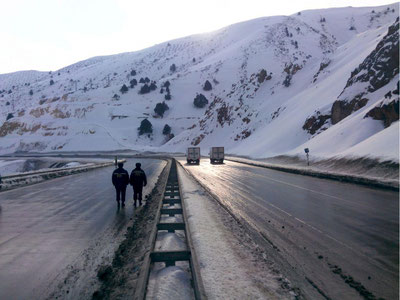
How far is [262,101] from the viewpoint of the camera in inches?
3469

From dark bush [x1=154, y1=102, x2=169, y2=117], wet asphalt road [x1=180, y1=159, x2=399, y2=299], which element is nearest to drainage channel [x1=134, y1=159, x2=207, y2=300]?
wet asphalt road [x1=180, y1=159, x2=399, y2=299]

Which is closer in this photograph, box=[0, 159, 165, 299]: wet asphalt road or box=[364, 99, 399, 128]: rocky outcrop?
box=[0, 159, 165, 299]: wet asphalt road

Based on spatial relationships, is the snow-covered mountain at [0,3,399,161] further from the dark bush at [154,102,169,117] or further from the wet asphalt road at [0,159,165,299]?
the wet asphalt road at [0,159,165,299]

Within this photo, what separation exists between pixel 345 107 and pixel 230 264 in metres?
45.0

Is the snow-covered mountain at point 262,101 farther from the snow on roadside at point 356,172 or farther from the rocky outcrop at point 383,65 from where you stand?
the snow on roadside at point 356,172

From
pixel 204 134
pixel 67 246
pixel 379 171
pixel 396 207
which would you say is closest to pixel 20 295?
pixel 67 246

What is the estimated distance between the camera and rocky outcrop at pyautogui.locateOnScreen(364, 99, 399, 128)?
105 ft

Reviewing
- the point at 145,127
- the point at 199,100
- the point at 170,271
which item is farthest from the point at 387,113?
the point at 199,100

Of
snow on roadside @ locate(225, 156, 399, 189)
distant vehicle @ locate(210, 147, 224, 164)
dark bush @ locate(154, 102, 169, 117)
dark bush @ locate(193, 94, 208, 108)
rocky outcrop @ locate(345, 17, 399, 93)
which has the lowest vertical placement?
snow on roadside @ locate(225, 156, 399, 189)

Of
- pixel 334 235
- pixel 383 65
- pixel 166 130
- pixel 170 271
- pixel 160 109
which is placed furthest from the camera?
pixel 160 109

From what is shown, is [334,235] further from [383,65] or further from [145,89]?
[145,89]

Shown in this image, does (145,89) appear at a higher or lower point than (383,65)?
higher

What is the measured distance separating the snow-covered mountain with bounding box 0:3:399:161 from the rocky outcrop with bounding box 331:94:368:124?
158mm

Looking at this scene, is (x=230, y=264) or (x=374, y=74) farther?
(x=374, y=74)
